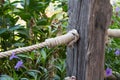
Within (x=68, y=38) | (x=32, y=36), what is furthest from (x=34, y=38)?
(x=68, y=38)

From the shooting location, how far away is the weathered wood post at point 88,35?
1.07m

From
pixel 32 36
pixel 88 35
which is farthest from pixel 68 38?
pixel 32 36

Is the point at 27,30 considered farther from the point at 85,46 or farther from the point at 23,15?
the point at 85,46

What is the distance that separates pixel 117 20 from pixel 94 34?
1.18 metres

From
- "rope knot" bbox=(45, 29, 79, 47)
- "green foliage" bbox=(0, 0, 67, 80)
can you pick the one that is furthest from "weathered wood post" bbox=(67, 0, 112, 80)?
"green foliage" bbox=(0, 0, 67, 80)

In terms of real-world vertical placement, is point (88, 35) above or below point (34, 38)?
above

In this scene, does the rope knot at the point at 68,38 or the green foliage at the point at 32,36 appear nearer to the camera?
the rope knot at the point at 68,38

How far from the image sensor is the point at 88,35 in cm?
108

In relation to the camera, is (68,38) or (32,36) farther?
(32,36)

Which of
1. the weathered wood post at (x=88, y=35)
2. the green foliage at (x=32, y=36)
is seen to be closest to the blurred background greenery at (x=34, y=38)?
the green foliage at (x=32, y=36)

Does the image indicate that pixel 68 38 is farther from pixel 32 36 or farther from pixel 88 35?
pixel 32 36

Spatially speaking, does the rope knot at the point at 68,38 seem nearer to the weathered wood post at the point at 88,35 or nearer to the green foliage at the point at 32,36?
the weathered wood post at the point at 88,35

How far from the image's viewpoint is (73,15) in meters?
1.13

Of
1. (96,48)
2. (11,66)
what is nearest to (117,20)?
(11,66)
